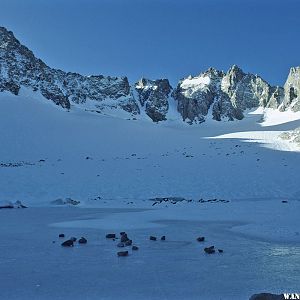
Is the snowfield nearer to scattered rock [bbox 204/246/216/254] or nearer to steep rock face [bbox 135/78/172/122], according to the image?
scattered rock [bbox 204/246/216/254]

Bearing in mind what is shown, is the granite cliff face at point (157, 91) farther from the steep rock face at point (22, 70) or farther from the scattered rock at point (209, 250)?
the scattered rock at point (209, 250)

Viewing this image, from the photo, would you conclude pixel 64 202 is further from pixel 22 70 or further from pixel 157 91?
pixel 157 91

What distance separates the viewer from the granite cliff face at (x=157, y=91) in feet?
311

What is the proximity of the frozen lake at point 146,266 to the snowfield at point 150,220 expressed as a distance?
0.03m

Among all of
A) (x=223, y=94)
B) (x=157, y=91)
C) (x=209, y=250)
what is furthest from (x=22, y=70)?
(x=209, y=250)

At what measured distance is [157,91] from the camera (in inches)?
5349

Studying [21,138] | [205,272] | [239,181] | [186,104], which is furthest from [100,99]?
[205,272]

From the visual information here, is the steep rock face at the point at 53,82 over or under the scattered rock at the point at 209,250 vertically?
over

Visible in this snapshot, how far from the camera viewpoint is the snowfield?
28.3 ft

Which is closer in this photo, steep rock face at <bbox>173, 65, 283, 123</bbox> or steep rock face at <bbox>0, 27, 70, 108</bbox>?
steep rock face at <bbox>0, 27, 70, 108</bbox>

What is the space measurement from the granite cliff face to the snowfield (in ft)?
133

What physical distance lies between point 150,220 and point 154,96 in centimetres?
11603

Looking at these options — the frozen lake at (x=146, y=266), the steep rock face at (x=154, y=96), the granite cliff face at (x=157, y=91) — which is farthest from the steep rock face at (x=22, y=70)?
the frozen lake at (x=146, y=266)

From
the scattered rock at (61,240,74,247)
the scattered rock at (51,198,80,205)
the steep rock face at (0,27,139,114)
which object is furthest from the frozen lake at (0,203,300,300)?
the steep rock face at (0,27,139,114)
